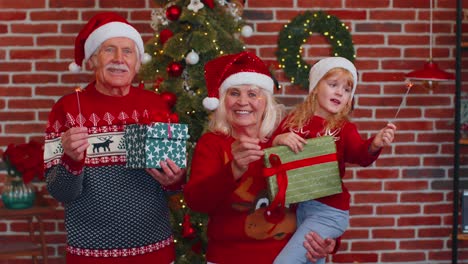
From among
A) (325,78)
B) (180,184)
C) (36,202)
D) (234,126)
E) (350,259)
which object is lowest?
(350,259)

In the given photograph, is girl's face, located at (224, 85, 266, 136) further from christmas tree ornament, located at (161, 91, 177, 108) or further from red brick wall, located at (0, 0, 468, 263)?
red brick wall, located at (0, 0, 468, 263)

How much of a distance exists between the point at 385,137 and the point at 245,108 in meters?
0.49

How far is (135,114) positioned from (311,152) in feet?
2.06

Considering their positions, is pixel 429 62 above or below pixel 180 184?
above

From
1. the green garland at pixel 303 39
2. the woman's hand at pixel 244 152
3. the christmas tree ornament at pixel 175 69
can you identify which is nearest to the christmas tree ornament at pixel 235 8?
the christmas tree ornament at pixel 175 69

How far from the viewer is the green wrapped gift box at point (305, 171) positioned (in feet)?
6.54

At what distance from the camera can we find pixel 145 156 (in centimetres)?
190

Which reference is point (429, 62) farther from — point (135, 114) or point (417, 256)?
point (135, 114)

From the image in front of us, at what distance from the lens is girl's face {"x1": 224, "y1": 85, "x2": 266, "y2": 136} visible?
2.05 metres

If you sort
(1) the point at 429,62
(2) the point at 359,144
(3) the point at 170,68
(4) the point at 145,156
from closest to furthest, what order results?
(4) the point at 145,156
(2) the point at 359,144
(3) the point at 170,68
(1) the point at 429,62

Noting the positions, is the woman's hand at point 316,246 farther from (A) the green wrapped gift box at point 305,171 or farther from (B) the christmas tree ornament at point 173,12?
(B) the christmas tree ornament at point 173,12

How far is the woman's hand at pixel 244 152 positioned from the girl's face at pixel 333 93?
61 cm

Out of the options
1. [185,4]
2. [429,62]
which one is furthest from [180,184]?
[429,62]

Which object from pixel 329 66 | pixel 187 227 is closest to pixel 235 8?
pixel 329 66
